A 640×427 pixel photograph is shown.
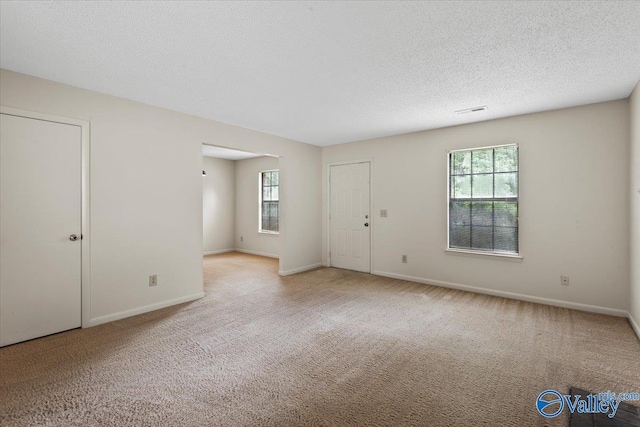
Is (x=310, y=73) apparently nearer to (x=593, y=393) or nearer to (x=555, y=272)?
(x=593, y=393)

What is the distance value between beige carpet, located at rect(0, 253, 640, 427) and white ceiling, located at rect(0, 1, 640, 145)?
A: 2.50m

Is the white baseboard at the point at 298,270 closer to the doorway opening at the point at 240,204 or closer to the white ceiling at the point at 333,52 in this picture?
the doorway opening at the point at 240,204

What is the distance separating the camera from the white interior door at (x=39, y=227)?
2.73m

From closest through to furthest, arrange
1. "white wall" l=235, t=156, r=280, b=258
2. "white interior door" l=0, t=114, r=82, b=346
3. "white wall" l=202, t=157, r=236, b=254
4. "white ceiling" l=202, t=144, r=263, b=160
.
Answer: "white interior door" l=0, t=114, r=82, b=346, "white ceiling" l=202, t=144, r=263, b=160, "white wall" l=235, t=156, r=280, b=258, "white wall" l=202, t=157, r=236, b=254

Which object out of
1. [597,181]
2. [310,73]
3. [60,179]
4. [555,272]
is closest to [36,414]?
[60,179]

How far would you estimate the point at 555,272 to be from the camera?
150 inches

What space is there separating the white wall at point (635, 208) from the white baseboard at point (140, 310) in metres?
4.98

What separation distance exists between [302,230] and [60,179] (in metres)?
3.68

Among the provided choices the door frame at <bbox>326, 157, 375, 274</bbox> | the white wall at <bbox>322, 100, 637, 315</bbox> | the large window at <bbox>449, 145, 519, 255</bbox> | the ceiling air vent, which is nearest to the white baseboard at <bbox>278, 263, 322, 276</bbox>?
the door frame at <bbox>326, 157, 375, 274</bbox>

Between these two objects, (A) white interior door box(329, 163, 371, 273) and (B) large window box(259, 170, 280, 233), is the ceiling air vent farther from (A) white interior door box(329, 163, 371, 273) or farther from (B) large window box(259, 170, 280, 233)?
(B) large window box(259, 170, 280, 233)

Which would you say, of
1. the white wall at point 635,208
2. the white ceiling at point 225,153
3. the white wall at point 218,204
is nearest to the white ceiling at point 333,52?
the white wall at point 635,208

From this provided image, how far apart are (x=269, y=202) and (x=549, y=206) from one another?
5.62 meters

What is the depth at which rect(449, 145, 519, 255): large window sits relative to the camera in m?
4.16

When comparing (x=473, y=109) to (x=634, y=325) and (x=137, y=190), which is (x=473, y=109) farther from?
(x=137, y=190)
